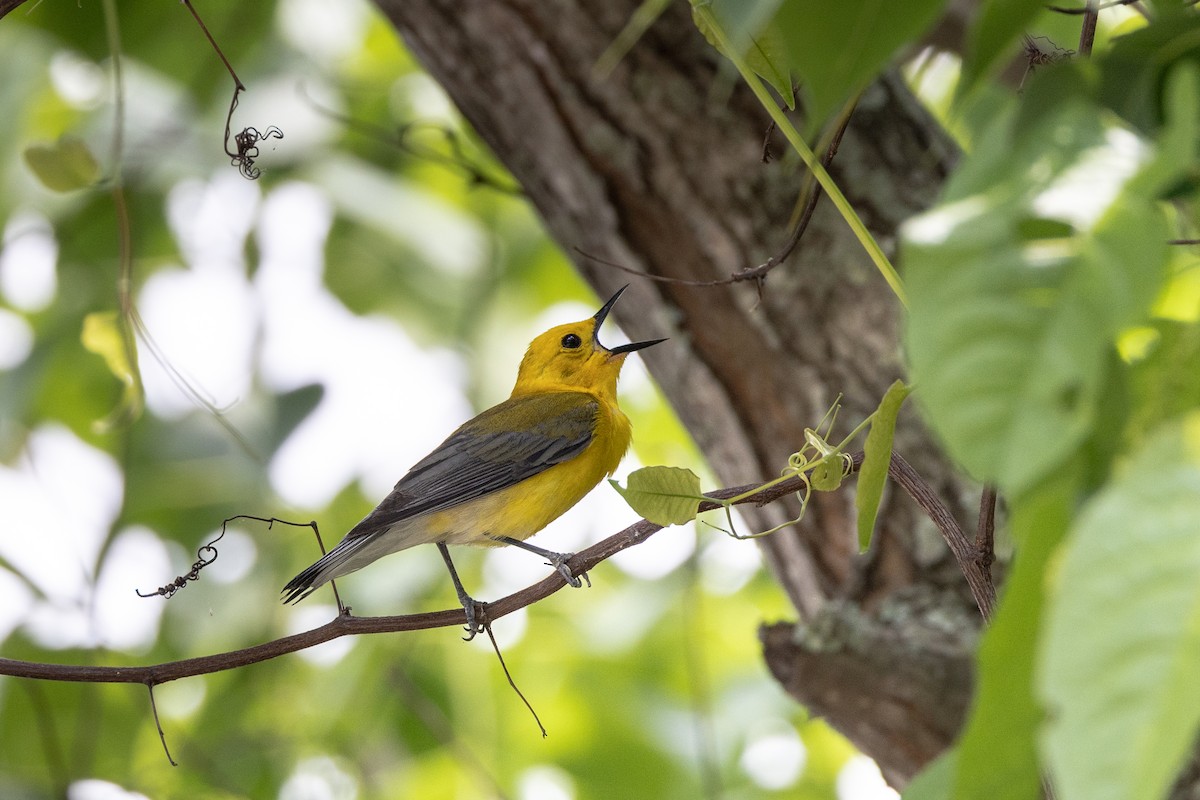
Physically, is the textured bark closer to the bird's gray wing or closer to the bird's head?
the bird's gray wing

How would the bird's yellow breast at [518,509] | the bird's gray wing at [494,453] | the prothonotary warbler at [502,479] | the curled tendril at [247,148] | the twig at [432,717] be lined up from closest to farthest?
the curled tendril at [247,148] → the prothonotary warbler at [502,479] → the bird's gray wing at [494,453] → the bird's yellow breast at [518,509] → the twig at [432,717]

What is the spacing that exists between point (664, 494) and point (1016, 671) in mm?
846

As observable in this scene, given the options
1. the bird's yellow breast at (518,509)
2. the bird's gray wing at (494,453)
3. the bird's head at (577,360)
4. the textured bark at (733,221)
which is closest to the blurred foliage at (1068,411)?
the textured bark at (733,221)

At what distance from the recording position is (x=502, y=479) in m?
4.28

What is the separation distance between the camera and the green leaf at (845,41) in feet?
2.87

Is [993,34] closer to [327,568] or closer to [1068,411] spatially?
[1068,411]

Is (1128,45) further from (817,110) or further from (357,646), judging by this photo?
(357,646)

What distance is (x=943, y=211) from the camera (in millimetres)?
790

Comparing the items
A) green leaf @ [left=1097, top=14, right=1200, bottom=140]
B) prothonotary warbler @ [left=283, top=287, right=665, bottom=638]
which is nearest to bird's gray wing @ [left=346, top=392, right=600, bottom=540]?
prothonotary warbler @ [left=283, top=287, right=665, bottom=638]

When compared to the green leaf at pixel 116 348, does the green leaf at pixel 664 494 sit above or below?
below

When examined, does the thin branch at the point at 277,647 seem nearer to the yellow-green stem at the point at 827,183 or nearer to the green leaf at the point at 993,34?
the yellow-green stem at the point at 827,183

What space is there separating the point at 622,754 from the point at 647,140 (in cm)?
297

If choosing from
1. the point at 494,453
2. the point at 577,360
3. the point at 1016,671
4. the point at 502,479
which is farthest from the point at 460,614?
the point at 577,360

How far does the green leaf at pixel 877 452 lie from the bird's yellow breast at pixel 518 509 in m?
3.05
